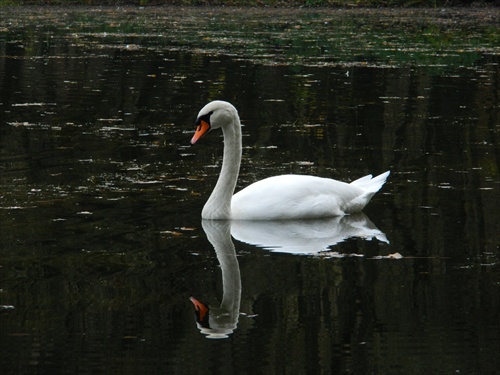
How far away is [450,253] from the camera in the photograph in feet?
21.6

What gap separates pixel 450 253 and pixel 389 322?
1.54m

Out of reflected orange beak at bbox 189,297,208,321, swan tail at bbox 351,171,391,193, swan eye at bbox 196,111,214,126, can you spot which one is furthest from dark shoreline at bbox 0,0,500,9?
reflected orange beak at bbox 189,297,208,321

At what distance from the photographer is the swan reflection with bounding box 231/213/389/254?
271 inches

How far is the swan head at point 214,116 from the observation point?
770cm

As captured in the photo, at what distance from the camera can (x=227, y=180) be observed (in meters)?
7.75

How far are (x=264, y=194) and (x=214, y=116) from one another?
0.66 m

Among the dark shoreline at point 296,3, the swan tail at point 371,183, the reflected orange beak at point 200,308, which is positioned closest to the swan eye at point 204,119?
the swan tail at point 371,183

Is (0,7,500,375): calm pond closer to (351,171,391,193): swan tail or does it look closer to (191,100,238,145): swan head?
(351,171,391,193): swan tail

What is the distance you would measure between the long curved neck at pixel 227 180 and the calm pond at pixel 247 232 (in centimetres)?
12

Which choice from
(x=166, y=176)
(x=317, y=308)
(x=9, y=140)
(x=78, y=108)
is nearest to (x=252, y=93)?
(x=78, y=108)

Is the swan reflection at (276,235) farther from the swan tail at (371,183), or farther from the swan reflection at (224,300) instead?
the swan tail at (371,183)

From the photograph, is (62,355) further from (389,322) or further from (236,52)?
(236,52)

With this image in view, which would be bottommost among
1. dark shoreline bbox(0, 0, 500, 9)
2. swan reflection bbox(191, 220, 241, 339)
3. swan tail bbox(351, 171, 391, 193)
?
swan reflection bbox(191, 220, 241, 339)

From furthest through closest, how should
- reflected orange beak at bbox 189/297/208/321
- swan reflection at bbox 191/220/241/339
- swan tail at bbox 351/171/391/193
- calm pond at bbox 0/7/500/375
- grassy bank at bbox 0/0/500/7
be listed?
grassy bank at bbox 0/0/500/7, swan tail at bbox 351/171/391/193, reflected orange beak at bbox 189/297/208/321, swan reflection at bbox 191/220/241/339, calm pond at bbox 0/7/500/375
